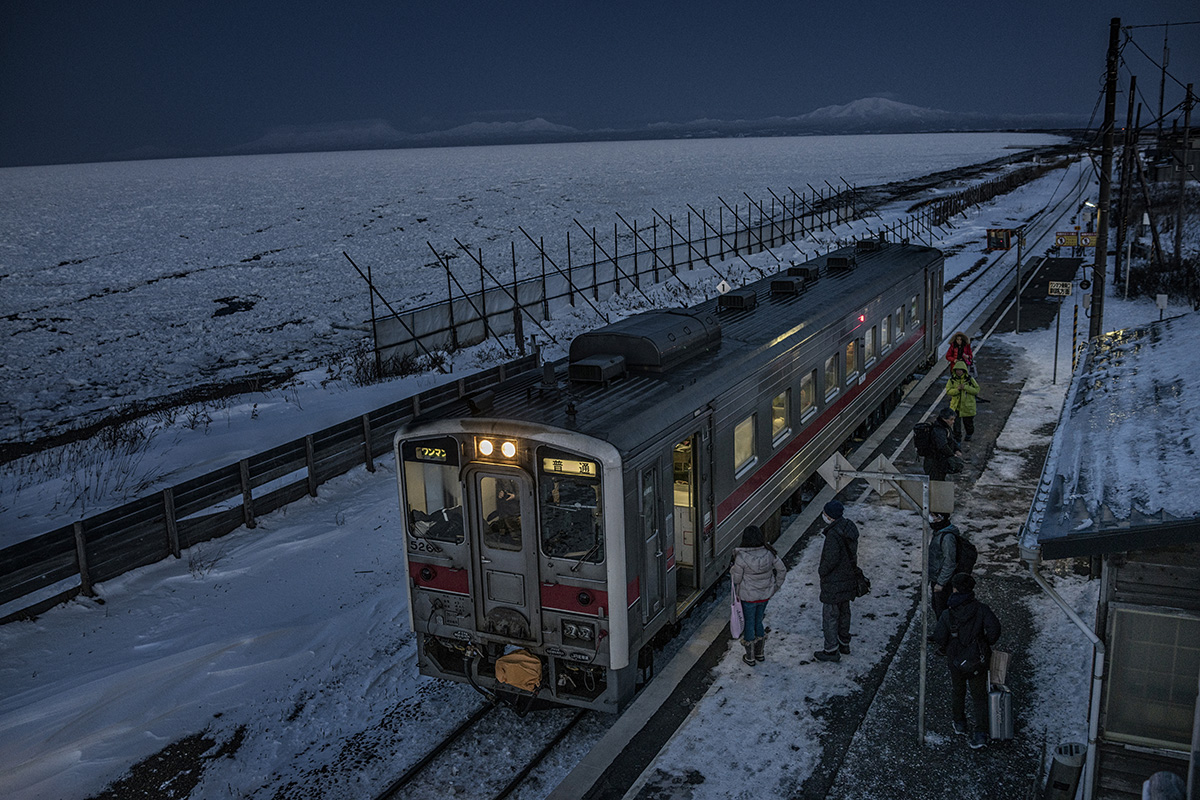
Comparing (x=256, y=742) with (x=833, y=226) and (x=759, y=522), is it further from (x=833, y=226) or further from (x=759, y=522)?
(x=833, y=226)

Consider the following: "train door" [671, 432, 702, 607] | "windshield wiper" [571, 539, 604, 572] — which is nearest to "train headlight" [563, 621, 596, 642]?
"windshield wiper" [571, 539, 604, 572]

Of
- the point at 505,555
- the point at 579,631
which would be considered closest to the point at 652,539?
the point at 579,631

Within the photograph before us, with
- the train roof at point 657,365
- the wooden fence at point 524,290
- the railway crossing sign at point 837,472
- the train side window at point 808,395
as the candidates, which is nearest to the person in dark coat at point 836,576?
the railway crossing sign at point 837,472

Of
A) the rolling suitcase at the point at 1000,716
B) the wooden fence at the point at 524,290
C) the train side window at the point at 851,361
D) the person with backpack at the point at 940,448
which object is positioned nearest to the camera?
the rolling suitcase at the point at 1000,716

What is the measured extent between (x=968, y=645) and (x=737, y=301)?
7255 mm

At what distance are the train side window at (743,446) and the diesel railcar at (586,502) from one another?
0.11 ft

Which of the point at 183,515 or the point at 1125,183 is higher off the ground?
the point at 1125,183

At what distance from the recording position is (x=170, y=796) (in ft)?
27.1

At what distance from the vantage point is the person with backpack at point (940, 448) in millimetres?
13609

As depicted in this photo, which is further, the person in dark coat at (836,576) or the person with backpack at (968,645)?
the person in dark coat at (836,576)

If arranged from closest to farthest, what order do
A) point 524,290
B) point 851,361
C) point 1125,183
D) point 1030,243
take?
point 851,361, point 524,290, point 1125,183, point 1030,243

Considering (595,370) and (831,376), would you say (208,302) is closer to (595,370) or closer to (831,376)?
(831,376)

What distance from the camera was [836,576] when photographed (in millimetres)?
9625

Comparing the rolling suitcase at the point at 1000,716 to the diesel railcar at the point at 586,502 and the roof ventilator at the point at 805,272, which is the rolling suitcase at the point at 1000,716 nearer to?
the diesel railcar at the point at 586,502
